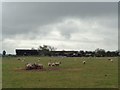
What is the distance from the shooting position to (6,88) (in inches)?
852

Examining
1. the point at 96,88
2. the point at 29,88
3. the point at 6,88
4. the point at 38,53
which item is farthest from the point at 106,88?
the point at 38,53

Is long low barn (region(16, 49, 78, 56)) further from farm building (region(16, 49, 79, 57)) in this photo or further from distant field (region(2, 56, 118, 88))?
distant field (region(2, 56, 118, 88))

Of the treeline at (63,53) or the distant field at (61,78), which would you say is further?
the treeline at (63,53)

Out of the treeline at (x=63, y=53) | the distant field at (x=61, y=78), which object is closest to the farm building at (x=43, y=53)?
the treeline at (x=63, y=53)

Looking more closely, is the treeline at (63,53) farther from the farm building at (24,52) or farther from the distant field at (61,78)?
the distant field at (61,78)

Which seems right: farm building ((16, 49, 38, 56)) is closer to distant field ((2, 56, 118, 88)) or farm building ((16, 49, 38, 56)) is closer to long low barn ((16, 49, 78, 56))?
long low barn ((16, 49, 78, 56))

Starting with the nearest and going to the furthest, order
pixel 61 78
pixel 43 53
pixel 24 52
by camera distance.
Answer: pixel 61 78, pixel 24 52, pixel 43 53

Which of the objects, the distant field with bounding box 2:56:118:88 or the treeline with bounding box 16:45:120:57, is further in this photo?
the treeline with bounding box 16:45:120:57

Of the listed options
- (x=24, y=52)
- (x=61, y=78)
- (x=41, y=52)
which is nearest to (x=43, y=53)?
(x=41, y=52)

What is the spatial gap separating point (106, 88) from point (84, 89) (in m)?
1.44

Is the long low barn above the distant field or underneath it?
above

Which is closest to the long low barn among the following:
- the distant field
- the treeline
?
the treeline

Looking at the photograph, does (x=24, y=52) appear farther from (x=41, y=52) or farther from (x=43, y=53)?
(x=41, y=52)

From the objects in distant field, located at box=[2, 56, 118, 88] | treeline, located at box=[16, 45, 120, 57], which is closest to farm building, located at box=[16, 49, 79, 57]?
treeline, located at box=[16, 45, 120, 57]
